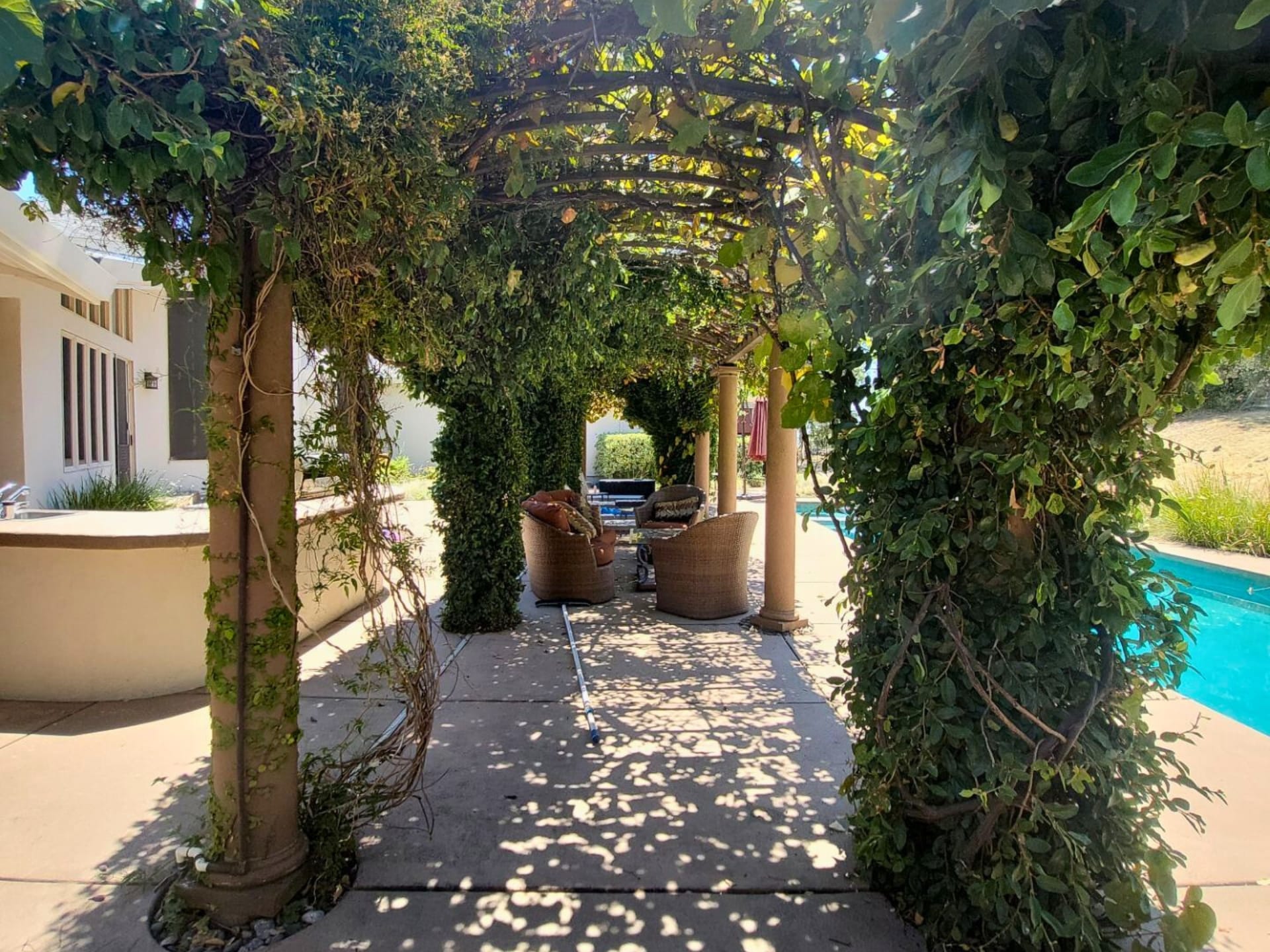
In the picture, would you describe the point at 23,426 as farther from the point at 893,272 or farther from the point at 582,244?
the point at 893,272

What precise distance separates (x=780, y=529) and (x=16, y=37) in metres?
5.46

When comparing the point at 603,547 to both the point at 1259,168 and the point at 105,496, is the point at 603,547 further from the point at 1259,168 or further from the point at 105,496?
the point at 1259,168

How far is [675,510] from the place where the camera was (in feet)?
31.4

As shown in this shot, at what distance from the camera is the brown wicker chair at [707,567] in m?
6.20

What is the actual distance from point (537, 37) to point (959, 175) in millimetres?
1650

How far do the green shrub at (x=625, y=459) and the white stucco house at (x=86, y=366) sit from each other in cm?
1269

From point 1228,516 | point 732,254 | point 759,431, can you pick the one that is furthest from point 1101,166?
point 1228,516

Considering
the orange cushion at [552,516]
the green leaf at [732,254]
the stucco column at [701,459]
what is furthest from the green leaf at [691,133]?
the stucco column at [701,459]

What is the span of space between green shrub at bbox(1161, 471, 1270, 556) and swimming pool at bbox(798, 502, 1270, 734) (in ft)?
2.52

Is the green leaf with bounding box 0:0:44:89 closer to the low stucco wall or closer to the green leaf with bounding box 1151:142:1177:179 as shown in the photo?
the green leaf with bounding box 1151:142:1177:179

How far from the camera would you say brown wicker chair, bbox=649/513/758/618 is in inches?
244

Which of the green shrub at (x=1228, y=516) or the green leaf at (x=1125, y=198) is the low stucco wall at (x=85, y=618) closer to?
the green leaf at (x=1125, y=198)

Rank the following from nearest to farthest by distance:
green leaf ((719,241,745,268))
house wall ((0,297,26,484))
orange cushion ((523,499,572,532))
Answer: green leaf ((719,241,745,268)), house wall ((0,297,26,484)), orange cushion ((523,499,572,532))

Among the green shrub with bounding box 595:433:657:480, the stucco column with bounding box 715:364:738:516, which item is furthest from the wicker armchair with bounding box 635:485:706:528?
the green shrub with bounding box 595:433:657:480
